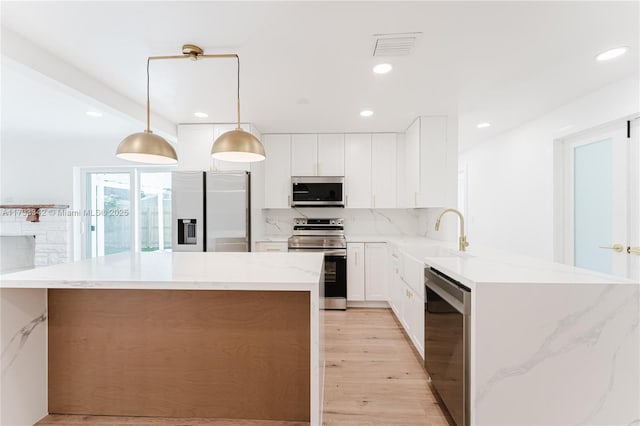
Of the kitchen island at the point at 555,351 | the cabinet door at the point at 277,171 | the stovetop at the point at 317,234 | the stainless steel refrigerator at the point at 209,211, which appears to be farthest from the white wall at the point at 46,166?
the kitchen island at the point at 555,351

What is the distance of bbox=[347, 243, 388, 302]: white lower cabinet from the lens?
12.6 feet

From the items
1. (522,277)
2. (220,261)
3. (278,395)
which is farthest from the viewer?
(220,261)

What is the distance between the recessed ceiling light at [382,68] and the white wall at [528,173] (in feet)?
6.47

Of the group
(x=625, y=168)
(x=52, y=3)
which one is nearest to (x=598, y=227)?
(x=625, y=168)

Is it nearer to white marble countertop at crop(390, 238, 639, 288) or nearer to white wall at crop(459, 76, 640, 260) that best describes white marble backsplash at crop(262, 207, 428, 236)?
white wall at crop(459, 76, 640, 260)

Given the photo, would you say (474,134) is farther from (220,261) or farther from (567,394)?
(220,261)

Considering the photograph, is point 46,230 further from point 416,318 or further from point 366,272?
point 416,318

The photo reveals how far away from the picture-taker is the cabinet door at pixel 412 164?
11.5ft

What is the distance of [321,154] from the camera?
4086 mm

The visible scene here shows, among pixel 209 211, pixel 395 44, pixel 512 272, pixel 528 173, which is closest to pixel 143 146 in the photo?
pixel 395 44

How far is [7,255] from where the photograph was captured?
480 centimetres

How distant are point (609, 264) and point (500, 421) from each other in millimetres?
2172

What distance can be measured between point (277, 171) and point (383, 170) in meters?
1.45

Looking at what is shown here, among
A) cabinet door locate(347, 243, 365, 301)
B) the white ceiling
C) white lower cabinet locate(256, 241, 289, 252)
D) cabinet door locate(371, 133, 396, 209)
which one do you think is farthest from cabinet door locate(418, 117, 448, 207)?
white lower cabinet locate(256, 241, 289, 252)
